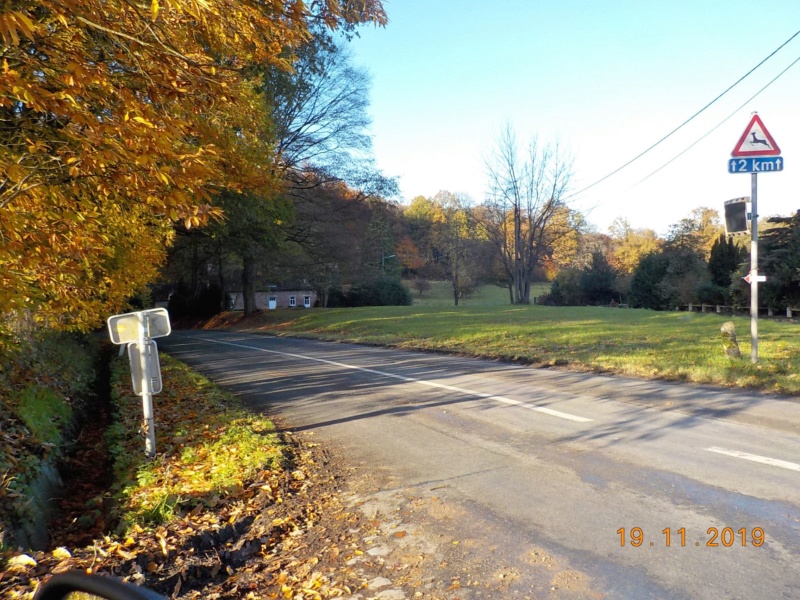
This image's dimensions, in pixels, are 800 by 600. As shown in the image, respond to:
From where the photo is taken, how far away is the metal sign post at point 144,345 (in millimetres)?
6695

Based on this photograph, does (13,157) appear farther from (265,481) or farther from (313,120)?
(313,120)

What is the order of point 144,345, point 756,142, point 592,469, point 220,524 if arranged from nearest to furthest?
point 220,524 < point 592,469 < point 144,345 < point 756,142

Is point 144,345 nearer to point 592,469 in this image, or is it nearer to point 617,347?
point 592,469

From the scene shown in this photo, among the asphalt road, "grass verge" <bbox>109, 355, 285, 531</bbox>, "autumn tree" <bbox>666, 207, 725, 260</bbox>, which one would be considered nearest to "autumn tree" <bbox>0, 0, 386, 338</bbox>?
"grass verge" <bbox>109, 355, 285, 531</bbox>

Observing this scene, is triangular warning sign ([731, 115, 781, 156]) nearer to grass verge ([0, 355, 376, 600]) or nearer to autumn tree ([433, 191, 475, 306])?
grass verge ([0, 355, 376, 600])

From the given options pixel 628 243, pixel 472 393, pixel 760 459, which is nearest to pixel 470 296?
pixel 628 243

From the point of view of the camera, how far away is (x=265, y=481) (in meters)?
5.73

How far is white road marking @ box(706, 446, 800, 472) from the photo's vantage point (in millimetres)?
5593

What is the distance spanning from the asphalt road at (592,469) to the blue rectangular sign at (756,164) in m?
4.26

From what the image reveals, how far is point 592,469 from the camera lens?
5.71 m

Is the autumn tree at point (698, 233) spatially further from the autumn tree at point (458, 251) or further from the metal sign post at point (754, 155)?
the metal sign post at point (754, 155)

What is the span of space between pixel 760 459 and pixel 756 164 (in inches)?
282

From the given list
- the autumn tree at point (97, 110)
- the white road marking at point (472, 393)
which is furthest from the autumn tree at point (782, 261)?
the autumn tree at point (97, 110)

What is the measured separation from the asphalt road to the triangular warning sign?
15.0 ft
